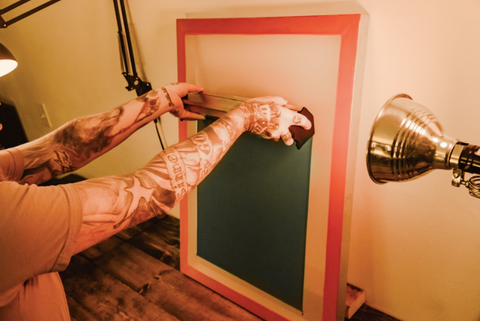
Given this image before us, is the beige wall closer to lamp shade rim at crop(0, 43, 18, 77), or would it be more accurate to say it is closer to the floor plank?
lamp shade rim at crop(0, 43, 18, 77)

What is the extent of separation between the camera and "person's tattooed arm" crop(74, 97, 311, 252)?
65cm

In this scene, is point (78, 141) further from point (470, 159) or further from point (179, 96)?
point (470, 159)

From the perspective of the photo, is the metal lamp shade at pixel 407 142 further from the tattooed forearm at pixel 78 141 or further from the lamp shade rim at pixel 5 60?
the lamp shade rim at pixel 5 60

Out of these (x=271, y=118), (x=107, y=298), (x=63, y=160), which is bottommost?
(x=107, y=298)

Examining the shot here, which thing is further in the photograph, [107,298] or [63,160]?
[107,298]

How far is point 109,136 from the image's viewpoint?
3.18 ft

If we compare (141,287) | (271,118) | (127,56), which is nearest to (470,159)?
(271,118)

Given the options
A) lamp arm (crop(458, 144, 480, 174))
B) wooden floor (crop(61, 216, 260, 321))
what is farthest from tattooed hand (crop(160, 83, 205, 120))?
lamp arm (crop(458, 144, 480, 174))

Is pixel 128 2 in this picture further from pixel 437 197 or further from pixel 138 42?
pixel 437 197

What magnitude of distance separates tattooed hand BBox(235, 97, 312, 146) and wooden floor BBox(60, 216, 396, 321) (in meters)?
0.62

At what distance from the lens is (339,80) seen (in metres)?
0.85

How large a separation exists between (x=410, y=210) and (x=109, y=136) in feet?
2.72

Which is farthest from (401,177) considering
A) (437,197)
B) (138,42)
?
(138,42)

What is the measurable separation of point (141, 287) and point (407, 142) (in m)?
1.06
